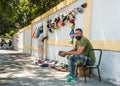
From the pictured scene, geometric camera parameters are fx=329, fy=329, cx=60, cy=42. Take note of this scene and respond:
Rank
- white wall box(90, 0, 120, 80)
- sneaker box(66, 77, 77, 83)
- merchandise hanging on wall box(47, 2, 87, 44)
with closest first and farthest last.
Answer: white wall box(90, 0, 120, 80)
sneaker box(66, 77, 77, 83)
merchandise hanging on wall box(47, 2, 87, 44)

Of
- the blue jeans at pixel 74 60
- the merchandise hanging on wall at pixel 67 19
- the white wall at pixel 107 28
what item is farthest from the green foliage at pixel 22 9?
the blue jeans at pixel 74 60

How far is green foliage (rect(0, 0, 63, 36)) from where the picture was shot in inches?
977

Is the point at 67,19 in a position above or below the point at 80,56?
above

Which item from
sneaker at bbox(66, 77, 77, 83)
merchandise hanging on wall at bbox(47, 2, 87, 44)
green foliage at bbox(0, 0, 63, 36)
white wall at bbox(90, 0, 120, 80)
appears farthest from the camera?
green foliage at bbox(0, 0, 63, 36)

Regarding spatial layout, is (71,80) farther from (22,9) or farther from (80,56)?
(22,9)

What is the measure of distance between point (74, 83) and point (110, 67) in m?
1.21

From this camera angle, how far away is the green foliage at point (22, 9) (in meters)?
24.8

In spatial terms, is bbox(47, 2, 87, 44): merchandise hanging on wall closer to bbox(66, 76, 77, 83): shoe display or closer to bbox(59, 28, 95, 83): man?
bbox(59, 28, 95, 83): man

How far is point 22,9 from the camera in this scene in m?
37.9

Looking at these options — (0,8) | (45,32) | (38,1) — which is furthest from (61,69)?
(38,1)

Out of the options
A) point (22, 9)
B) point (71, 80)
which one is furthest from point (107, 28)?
point (22, 9)

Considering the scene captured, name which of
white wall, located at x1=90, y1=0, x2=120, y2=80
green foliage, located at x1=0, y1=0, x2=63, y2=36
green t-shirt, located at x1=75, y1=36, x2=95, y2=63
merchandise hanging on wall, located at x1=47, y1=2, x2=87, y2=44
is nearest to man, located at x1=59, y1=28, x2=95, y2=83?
green t-shirt, located at x1=75, y1=36, x2=95, y2=63

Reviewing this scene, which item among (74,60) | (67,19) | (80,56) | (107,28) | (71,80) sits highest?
(67,19)

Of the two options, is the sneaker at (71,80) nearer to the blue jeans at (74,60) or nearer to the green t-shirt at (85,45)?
the blue jeans at (74,60)
